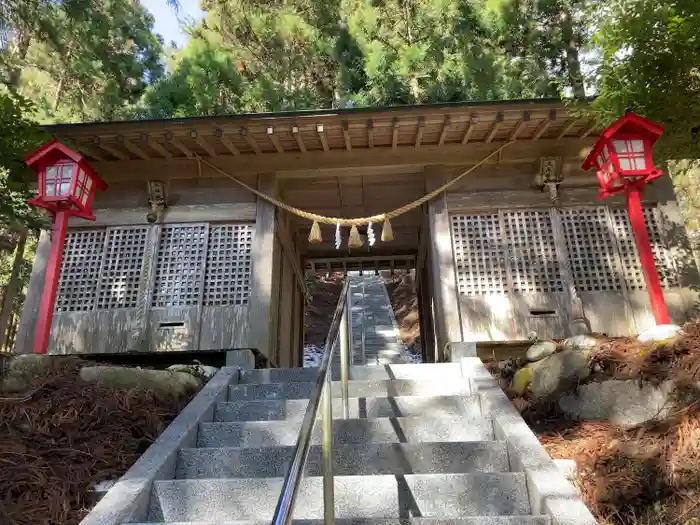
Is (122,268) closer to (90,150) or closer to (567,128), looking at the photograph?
(90,150)

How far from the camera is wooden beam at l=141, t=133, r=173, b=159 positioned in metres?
6.36

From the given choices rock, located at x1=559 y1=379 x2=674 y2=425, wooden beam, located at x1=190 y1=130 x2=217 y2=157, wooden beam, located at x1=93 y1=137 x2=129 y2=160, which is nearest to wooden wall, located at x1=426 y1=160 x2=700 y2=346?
rock, located at x1=559 y1=379 x2=674 y2=425

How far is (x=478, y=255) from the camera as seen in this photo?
6.52 metres

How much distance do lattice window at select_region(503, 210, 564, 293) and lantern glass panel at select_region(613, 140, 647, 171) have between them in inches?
62.0

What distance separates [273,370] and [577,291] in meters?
3.89

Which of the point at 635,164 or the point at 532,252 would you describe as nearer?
the point at 635,164

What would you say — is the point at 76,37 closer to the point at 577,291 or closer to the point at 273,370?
the point at 273,370

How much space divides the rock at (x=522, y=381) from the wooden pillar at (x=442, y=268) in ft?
4.86

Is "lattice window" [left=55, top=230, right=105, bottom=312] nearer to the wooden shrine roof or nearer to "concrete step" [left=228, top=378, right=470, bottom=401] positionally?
the wooden shrine roof

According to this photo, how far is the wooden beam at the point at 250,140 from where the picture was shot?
627 cm

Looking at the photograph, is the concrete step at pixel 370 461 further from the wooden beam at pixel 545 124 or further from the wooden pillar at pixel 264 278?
the wooden beam at pixel 545 124

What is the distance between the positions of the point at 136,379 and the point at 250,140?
3508 millimetres

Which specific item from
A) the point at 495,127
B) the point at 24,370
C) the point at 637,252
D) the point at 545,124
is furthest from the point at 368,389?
the point at 637,252

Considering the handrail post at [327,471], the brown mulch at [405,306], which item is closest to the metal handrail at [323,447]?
the handrail post at [327,471]
